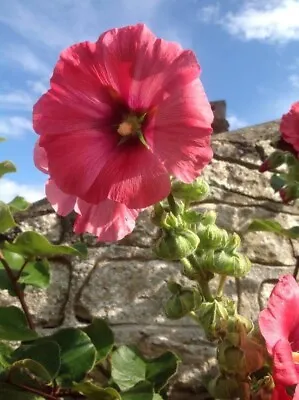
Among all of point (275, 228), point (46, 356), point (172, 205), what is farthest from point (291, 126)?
point (46, 356)

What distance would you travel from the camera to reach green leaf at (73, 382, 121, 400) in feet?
3.30

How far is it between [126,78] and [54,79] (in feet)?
0.25

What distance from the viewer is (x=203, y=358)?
4.82ft

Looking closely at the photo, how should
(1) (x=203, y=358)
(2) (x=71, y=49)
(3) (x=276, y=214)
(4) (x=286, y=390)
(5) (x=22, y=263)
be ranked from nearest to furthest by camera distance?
(2) (x=71, y=49)
(4) (x=286, y=390)
(5) (x=22, y=263)
(1) (x=203, y=358)
(3) (x=276, y=214)

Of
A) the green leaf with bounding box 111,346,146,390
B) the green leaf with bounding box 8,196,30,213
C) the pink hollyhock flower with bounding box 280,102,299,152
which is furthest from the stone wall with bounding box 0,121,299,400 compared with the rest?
the pink hollyhock flower with bounding box 280,102,299,152

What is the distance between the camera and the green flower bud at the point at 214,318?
0.96 metres

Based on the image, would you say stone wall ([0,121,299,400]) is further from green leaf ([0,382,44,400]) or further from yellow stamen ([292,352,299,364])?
yellow stamen ([292,352,299,364])

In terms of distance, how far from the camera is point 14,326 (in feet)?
3.63

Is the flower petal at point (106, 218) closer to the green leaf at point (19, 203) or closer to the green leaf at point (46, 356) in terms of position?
the green leaf at point (46, 356)

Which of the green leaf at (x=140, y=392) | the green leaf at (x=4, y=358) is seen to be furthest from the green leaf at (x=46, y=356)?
the green leaf at (x=140, y=392)

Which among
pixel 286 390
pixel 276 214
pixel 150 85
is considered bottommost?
pixel 286 390

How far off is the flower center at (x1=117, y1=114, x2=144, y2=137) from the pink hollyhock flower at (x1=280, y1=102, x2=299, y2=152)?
56 centimetres

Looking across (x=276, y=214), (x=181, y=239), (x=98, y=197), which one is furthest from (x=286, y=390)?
(x=276, y=214)

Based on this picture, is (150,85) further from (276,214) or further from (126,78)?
(276,214)
